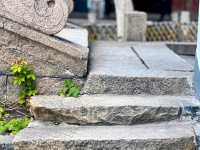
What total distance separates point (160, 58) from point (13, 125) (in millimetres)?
2472

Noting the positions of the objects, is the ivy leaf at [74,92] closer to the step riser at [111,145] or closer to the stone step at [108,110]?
the stone step at [108,110]

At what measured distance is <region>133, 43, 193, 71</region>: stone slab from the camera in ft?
17.4

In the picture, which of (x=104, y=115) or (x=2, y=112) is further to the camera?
(x=2, y=112)

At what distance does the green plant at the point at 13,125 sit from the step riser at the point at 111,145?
37cm

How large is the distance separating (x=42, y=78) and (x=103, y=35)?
6.57 m

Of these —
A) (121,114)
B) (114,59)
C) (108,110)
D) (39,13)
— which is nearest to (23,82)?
(39,13)

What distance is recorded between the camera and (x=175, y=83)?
4.75m

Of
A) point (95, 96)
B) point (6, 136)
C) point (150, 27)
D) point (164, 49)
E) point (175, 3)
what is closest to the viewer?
point (6, 136)

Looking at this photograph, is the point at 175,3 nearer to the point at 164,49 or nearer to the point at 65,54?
the point at 164,49

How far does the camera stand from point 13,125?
433cm

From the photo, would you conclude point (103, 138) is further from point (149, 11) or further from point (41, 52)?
point (149, 11)

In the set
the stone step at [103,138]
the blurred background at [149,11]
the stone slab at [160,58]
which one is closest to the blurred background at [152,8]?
the blurred background at [149,11]

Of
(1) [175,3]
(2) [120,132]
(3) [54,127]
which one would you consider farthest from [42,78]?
(1) [175,3]

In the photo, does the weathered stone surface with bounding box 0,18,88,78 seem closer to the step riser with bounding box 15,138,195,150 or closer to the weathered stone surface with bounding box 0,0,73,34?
the weathered stone surface with bounding box 0,0,73,34
